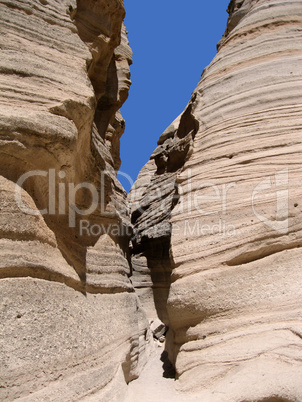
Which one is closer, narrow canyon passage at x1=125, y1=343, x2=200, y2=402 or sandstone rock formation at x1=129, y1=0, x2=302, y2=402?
sandstone rock formation at x1=129, y1=0, x2=302, y2=402

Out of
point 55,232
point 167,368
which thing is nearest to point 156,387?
point 167,368

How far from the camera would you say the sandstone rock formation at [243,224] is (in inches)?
127

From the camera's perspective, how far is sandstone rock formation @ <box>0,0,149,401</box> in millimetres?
2857

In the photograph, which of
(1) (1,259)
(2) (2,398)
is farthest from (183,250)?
(2) (2,398)

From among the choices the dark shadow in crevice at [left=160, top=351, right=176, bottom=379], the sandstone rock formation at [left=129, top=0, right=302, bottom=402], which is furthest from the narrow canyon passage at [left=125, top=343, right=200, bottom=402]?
the sandstone rock formation at [left=129, top=0, right=302, bottom=402]

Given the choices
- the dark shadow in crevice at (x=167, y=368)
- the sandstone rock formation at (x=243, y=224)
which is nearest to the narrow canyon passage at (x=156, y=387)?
the dark shadow in crevice at (x=167, y=368)

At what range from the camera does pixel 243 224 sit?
4.11m

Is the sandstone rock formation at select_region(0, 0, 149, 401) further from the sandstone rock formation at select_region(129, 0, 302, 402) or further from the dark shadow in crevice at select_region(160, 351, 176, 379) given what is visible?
the sandstone rock formation at select_region(129, 0, 302, 402)

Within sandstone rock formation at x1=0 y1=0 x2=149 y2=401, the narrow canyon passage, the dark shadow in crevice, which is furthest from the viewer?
the dark shadow in crevice

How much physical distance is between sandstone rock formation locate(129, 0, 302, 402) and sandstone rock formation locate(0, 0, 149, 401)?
0.84m

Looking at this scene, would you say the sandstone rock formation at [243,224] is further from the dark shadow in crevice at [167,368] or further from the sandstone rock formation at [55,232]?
the sandstone rock formation at [55,232]

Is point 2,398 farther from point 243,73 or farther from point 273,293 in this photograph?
point 243,73

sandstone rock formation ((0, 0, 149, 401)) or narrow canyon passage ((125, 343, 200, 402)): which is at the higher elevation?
sandstone rock formation ((0, 0, 149, 401))

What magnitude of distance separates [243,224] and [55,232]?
6.37 ft
